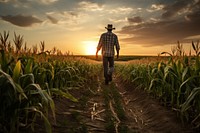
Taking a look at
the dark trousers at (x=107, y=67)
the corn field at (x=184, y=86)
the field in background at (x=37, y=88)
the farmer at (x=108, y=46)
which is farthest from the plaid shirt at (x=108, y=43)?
the corn field at (x=184, y=86)

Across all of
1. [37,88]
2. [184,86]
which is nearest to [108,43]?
[184,86]

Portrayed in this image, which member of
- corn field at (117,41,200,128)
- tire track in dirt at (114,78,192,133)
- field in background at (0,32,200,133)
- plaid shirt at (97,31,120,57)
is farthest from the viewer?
plaid shirt at (97,31,120,57)

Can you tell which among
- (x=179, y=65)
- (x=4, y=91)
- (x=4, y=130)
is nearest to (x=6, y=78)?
(x=4, y=91)

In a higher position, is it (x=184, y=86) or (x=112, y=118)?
(x=184, y=86)

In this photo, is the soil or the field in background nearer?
the field in background

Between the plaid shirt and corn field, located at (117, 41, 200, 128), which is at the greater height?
the plaid shirt

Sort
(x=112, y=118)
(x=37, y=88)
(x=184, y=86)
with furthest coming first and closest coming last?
(x=112, y=118) → (x=184, y=86) → (x=37, y=88)

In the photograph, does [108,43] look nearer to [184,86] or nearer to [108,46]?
[108,46]

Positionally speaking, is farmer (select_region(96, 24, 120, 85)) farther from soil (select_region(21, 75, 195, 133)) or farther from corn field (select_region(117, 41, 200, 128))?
corn field (select_region(117, 41, 200, 128))

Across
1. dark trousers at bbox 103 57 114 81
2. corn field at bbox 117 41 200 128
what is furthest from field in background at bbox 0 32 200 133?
dark trousers at bbox 103 57 114 81

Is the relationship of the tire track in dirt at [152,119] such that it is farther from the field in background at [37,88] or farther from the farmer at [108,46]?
the farmer at [108,46]

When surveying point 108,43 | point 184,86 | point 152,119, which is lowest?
point 152,119

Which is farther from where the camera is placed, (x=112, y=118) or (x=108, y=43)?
(x=108, y=43)

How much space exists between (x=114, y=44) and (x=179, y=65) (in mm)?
8337
